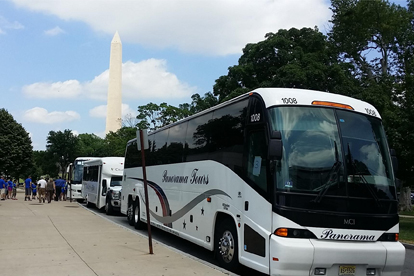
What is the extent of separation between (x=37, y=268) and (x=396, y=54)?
33.0 m

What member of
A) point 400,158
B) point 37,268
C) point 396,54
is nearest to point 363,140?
point 37,268

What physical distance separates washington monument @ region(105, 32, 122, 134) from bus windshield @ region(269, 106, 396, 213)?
4614cm

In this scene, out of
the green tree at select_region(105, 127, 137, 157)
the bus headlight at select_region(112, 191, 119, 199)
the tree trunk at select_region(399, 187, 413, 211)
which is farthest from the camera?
the green tree at select_region(105, 127, 137, 157)

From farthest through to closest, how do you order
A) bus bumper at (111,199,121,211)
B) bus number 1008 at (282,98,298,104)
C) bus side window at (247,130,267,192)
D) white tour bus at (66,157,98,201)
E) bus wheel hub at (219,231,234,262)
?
white tour bus at (66,157,98,201)
bus bumper at (111,199,121,211)
bus wheel hub at (219,231,234,262)
bus number 1008 at (282,98,298,104)
bus side window at (247,130,267,192)

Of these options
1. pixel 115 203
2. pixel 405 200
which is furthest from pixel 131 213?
pixel 405 200

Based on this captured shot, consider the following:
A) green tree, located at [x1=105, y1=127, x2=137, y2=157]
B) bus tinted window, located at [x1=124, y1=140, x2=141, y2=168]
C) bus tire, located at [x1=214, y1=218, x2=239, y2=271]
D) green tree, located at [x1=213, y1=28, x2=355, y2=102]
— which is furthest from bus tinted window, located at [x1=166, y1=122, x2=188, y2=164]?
green tree, located at [x1=105, y1=127, x2=137, y2=157]

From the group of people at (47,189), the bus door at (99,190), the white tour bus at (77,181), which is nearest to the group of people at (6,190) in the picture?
the group of people at (47,189)

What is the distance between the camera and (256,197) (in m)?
7.08

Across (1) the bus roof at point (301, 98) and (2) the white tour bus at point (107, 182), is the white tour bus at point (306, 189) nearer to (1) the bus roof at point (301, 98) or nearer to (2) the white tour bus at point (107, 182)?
(1) the bus roof at point (301, 98)

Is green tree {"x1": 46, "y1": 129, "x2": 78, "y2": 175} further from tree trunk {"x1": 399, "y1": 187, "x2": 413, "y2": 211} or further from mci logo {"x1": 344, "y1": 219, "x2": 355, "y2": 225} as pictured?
mci logo {"x1": 344, "y1": 219, "x2": 355, "y2": 225}

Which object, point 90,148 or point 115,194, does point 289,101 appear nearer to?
point 115,194

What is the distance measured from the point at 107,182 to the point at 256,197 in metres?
16.2

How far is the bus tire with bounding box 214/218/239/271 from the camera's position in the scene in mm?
7846

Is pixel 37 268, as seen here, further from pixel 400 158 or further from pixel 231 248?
pixel 400 158
